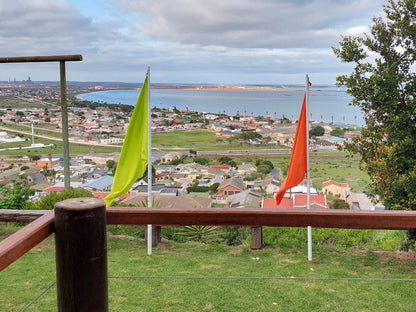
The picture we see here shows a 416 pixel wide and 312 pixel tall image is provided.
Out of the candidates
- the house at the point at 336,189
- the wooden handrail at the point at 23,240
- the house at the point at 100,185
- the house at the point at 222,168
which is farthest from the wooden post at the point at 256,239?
the house at the point at 222,168

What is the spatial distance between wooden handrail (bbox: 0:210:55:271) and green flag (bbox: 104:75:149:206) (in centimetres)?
325

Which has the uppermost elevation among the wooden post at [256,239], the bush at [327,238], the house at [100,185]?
the wooden post at [256,239]

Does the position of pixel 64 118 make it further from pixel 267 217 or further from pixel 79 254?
pixel 79 254

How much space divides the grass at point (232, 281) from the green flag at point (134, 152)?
2.41 feet

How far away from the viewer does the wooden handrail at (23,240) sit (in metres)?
1.00

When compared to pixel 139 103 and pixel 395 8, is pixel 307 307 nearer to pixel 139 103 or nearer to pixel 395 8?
pixel 139 103

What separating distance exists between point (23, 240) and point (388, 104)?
4435 millimetres

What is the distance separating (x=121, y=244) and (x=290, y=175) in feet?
6.87

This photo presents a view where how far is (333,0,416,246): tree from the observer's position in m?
4.48

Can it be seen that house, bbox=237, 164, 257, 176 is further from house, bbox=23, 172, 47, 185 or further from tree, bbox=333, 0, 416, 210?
tree, bbox=333, 0, 416, 210

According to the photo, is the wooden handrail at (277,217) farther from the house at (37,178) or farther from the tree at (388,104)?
the house at (37,178)

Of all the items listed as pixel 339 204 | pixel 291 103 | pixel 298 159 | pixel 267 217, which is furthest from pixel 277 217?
pixel 291 103

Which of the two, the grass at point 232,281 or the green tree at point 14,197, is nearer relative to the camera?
the grass at point 232,281

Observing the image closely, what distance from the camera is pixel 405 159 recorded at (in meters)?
4.49
